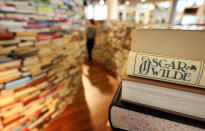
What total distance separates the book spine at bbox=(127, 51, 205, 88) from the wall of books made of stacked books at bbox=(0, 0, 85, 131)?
3.12 ft

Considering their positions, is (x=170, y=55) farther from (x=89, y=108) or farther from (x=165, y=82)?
(x=89, y=108)

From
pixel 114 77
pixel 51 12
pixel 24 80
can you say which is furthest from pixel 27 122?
pixel 114 77

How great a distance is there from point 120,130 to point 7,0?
106 cm

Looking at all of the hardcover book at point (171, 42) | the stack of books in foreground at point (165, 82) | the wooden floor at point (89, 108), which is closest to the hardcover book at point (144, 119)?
the stack of books in foreground at point (165, 82)

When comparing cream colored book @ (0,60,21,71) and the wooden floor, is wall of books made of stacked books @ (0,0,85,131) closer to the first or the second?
cream colored book @ (0,60,21,71)

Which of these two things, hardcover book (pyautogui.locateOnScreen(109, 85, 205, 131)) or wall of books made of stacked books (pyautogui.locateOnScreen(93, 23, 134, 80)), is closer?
hardcover book (pyautogui.locateOnScreen(109, 85, 205, 131))

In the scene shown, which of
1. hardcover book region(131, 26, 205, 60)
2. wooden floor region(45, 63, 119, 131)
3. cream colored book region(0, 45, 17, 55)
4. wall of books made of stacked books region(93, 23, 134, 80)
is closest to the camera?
hardcover book region(131, 26, 205, 60)

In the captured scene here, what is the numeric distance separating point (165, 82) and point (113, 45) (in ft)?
8.12

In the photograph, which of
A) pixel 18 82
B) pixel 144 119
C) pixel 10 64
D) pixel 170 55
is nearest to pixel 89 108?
pixel 18 82

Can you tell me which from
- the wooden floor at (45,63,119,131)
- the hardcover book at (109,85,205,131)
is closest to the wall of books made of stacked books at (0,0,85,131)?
the wooden floor at (45,63,119,131)

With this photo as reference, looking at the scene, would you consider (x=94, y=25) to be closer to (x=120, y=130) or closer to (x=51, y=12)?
(x=51, y=12)

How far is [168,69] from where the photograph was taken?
31 centimetres

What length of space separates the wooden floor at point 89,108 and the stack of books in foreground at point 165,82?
0.95 metres

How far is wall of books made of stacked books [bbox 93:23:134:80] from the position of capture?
2203 millimetres
